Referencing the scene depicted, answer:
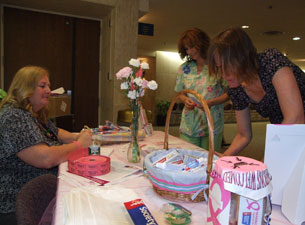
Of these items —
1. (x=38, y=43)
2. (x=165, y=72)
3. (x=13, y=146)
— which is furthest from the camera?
(x=165, y=72)

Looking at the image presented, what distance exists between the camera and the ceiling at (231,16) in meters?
4.50

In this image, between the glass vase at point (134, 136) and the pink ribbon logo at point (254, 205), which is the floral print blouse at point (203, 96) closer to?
the glass vase at point (134, 136)

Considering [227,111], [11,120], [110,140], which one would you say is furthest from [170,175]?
[227,111]

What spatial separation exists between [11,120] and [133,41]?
2752 millimetres

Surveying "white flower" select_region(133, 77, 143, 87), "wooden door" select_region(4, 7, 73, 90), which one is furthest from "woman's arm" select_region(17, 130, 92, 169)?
"wooden door" select_region(4, 7, 73, 90)

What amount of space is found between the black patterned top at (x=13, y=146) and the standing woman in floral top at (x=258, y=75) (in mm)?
1020

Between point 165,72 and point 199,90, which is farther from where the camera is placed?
point 165,72

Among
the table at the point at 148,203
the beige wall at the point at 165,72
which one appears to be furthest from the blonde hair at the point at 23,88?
the beige wall at the point at 165,72

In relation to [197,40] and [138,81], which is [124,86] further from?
[197,40]

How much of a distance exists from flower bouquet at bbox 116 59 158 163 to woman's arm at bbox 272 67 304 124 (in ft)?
2.02

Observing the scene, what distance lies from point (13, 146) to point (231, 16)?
4.90 meters

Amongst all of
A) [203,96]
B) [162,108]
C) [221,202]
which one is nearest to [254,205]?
[221,202]

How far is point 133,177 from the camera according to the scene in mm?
1208

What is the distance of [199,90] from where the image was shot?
2.27 meters
